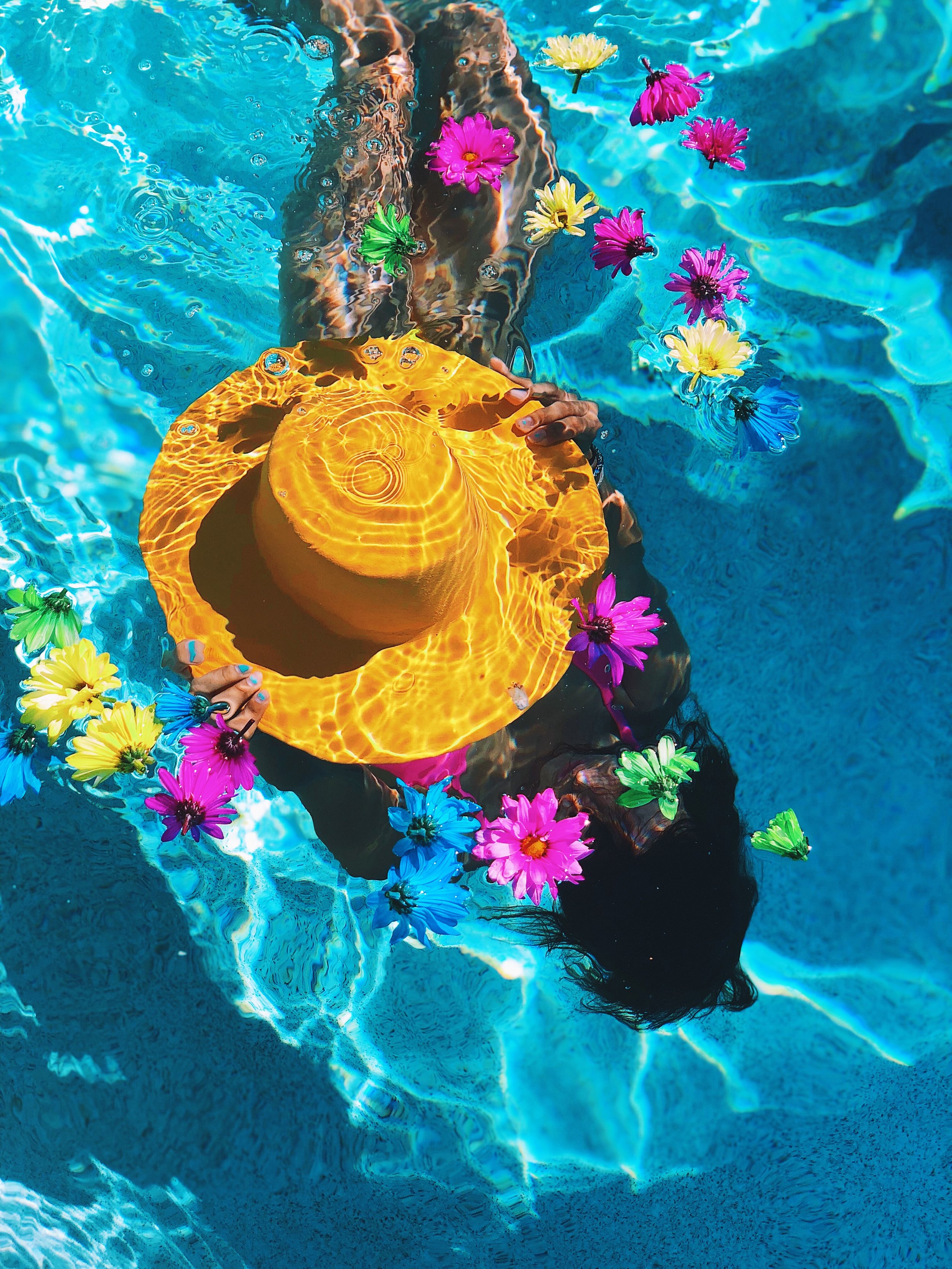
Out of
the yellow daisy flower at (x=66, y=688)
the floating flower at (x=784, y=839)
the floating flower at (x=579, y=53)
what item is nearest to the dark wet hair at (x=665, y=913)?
the floating flower at (x=784, y=839)

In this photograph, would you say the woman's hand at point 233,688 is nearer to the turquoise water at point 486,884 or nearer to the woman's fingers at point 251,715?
the woman's fingers at point 251,715

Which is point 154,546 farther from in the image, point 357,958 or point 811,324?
point 811,324

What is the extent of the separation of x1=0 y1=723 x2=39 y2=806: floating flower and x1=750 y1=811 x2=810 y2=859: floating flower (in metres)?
1.77

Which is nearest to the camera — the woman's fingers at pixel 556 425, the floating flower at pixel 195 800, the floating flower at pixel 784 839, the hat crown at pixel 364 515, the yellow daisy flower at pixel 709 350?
the hat crown at pixel 364 515

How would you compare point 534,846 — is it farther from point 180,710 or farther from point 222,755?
point 180,710

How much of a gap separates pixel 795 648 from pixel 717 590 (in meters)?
0.34

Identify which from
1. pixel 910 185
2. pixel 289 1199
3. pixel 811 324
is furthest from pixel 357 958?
pixel 910 185

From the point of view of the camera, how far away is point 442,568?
207cm

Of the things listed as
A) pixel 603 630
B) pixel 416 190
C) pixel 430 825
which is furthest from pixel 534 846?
pixel 416 190

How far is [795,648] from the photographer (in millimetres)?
3137

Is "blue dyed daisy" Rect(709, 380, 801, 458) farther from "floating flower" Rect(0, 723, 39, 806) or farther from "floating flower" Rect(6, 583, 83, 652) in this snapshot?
"floating flower" Rect(0, 723, 39, 806)

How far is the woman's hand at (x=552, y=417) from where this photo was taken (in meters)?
2.51

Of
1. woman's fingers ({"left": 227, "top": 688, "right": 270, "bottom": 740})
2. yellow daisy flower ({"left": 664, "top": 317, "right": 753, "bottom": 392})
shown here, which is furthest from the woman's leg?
woman's fingers ({"left": 227, "top": 688, "right": 270, "bottom": 740})

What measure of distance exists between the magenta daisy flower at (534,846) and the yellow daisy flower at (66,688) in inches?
38.1
